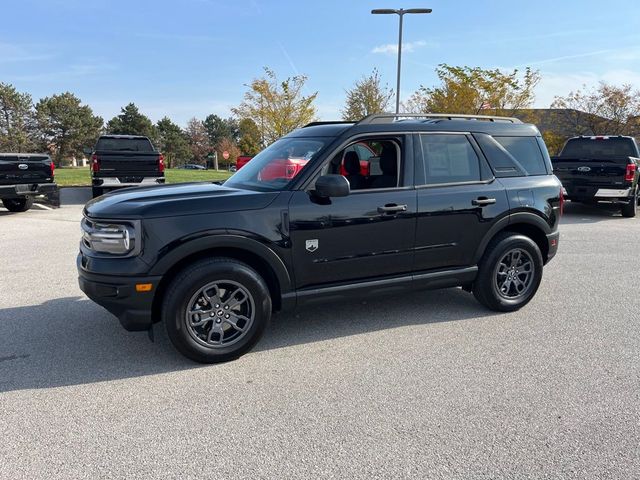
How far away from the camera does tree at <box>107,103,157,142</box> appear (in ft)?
241

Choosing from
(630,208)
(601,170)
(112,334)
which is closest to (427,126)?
(112,334)

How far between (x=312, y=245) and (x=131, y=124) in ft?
256

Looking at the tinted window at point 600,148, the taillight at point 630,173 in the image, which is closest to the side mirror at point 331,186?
the taillight at point 630,173

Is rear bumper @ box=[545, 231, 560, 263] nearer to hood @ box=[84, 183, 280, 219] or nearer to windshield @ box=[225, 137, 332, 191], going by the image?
windshield @ box=[225, 137, 332, 191]

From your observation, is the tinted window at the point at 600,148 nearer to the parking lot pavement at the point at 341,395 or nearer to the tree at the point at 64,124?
the parking lot pavement at the point at 341,395

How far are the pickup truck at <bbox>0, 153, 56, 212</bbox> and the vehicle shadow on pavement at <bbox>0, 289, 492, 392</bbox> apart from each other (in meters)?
7.52

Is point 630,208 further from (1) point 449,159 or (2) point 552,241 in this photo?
(1) point 449,159

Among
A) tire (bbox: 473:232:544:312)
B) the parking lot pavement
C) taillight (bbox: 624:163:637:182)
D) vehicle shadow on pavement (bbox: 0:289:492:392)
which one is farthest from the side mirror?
taillight (bbox: 624:163:637:182)

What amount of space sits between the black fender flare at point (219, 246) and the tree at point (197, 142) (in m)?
89.7

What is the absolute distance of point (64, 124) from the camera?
66000 millimetres

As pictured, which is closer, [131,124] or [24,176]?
[24,176]

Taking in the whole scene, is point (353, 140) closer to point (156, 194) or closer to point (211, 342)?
point (156, 194)

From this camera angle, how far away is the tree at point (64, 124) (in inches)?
2557

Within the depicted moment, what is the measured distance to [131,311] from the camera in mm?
3469
